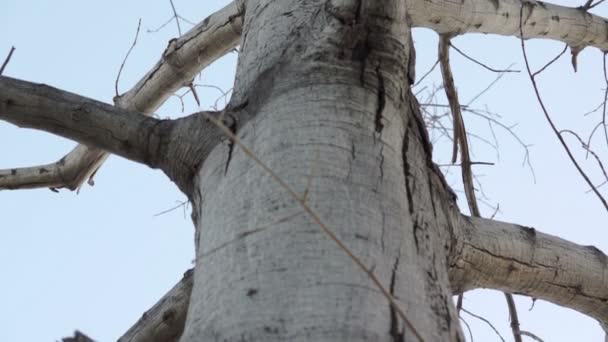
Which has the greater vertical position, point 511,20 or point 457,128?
point 511,20

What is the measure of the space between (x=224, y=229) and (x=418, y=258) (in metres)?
0.23

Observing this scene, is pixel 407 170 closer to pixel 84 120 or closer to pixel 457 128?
pixel 84 120

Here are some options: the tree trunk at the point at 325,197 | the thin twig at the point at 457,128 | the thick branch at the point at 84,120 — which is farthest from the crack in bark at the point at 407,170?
the thin twig at the point at 457,128

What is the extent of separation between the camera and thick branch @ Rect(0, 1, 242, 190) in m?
2.19

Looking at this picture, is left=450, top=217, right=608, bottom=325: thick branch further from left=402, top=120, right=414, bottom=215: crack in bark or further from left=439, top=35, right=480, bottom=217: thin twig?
left=439, top=35, right=480, bottom=217: thin twig

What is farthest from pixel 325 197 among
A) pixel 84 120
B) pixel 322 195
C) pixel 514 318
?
pixel 514 318

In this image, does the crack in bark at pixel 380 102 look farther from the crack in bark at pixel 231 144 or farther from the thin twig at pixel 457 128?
the thin twig at pixel 457 128

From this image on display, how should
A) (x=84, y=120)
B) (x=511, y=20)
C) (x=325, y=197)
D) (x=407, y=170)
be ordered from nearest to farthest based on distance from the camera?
1. (x=325, y=197)
2. (x=407, y=170)
3. (x=84, y=120)
4. (x=511, y=20)

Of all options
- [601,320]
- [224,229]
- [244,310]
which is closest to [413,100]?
[224,229]

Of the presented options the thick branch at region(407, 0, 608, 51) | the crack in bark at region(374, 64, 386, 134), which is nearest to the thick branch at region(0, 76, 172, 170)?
the crack in bark at region(374, 64, 386, 134)

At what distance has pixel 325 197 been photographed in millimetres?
857

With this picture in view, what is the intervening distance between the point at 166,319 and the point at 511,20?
1221 millimetres

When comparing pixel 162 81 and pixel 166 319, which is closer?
pixel 166 319

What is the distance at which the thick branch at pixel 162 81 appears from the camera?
2.19 metres
